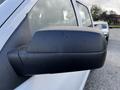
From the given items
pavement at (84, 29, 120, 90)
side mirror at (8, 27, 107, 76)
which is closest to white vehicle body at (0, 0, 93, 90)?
side mirror at (8, 27, 107, 76)

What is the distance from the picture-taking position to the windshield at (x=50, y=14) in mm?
1768

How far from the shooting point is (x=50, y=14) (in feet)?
6.77

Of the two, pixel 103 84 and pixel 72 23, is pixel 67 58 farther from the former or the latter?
pixel 103 84

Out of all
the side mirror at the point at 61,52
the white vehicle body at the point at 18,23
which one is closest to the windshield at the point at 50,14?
the white vehicle body at the point at 18,23

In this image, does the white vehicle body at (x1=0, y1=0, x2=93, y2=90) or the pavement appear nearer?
the white vehicle body at (x1=0, y1=0, x2=93, y2=90)

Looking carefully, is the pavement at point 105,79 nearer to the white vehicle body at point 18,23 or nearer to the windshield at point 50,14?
the windshield at point 50,14

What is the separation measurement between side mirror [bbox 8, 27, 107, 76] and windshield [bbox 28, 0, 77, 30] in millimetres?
420

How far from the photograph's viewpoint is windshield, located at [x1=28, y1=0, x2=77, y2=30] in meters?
1.77

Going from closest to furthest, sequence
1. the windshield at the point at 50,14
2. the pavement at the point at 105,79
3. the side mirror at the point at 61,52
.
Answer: the side mirror at the point at 61,52 → the windshield at the point at 50,14 → the pavement at the point at 105,79

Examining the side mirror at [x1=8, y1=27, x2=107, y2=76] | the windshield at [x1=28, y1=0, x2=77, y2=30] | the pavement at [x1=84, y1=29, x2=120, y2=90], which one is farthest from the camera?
the pavement at [x1=84, y1=29, x2=120, y2=90]

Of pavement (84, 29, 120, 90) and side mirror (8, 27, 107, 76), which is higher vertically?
side mirror (8, 27, 107, 76)

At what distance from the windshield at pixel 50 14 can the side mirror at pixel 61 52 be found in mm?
420

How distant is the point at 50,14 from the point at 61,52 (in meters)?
0.84

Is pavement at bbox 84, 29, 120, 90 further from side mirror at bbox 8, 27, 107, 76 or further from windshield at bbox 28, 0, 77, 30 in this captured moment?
side mirror at bbox 8, 27, 107, 76
